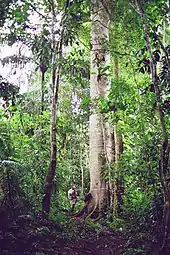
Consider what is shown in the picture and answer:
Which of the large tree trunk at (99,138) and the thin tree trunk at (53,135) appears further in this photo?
the large tree trunk at (99,138)

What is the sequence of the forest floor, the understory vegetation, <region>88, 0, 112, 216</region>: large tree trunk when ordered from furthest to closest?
<region>88, 0, 112, 216</region>: large tree trunk → the understory vegetation → the forest floor

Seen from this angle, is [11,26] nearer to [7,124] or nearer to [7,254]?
[7,124]

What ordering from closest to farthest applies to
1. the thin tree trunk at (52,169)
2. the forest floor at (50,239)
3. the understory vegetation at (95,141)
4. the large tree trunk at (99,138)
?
the forest floor at (50,239) < the understory vegetation at (95,141) < the thin tree trunk at (52,169) < the large tree trunk at (99,138)

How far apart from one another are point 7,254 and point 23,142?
163 inches

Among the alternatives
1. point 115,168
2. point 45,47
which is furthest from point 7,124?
point 115,168

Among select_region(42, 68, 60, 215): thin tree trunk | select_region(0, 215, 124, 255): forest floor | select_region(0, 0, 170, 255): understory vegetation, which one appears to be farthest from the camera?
select_region(42, 68, 60, 215): thin tree trunk

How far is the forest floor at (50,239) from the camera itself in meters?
4.29

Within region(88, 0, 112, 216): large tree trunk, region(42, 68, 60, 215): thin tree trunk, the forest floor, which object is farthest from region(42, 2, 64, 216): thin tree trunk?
region(88, 0, 112, 216): large tree trunk

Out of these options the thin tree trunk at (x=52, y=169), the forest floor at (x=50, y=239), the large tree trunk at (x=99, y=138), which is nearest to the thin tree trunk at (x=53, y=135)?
the thin tree trunk at (x=52, y=169)

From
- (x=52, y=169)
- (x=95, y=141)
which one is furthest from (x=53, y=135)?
(x=95, y=141)

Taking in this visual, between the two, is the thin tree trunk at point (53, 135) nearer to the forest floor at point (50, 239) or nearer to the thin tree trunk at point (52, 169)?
the thin tree trunk at point (52, 169)

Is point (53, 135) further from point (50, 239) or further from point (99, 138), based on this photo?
point (99, 138)

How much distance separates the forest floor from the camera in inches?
169

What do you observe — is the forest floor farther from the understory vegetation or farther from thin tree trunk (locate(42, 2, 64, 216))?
thin tree trunk (locate(42, 2, 64, 216))
